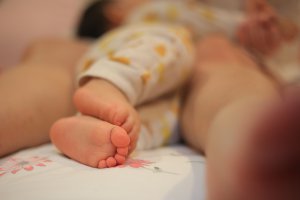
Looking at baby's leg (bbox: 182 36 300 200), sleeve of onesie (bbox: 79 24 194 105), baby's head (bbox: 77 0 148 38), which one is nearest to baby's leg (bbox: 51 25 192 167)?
sleeve of onesie (bbox: 79 24 194 105)

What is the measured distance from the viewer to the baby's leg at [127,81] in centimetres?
55

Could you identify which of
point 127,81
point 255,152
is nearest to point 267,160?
point 255,152

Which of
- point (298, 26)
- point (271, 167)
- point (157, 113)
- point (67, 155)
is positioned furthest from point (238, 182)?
point (298, 26)

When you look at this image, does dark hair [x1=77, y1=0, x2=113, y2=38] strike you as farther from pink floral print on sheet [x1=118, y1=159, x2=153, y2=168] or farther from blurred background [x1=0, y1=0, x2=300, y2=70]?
pink floral print on sheet [x1=118, y1=159, x2=153, y2=168]

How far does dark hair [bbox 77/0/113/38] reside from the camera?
1401 millimetres

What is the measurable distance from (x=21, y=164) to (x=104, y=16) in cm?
92

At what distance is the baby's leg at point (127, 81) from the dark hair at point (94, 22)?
529 mm

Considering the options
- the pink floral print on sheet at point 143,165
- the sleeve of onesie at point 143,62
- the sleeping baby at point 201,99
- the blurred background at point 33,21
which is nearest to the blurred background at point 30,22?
the blurred background at point 33,21

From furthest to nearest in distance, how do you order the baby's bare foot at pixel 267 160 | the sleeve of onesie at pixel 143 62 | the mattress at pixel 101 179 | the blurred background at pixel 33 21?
the blurred background at pixel 33 21 → the sleeve of onesie at pixel 143 62 → the mattress at pixel 101 179 → the baby's bare foot at pixel 267 160

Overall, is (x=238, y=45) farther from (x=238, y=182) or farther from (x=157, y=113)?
(x=238, y=182)

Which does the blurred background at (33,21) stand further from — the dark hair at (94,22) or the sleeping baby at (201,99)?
the sleeping baby at (201,99)

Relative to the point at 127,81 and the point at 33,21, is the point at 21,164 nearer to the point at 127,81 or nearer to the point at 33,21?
the point at 127,81

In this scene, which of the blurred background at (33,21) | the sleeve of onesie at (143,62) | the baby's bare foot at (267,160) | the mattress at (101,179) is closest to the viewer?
the baby's bare foot at (267,160)

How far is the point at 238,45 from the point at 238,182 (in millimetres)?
822
